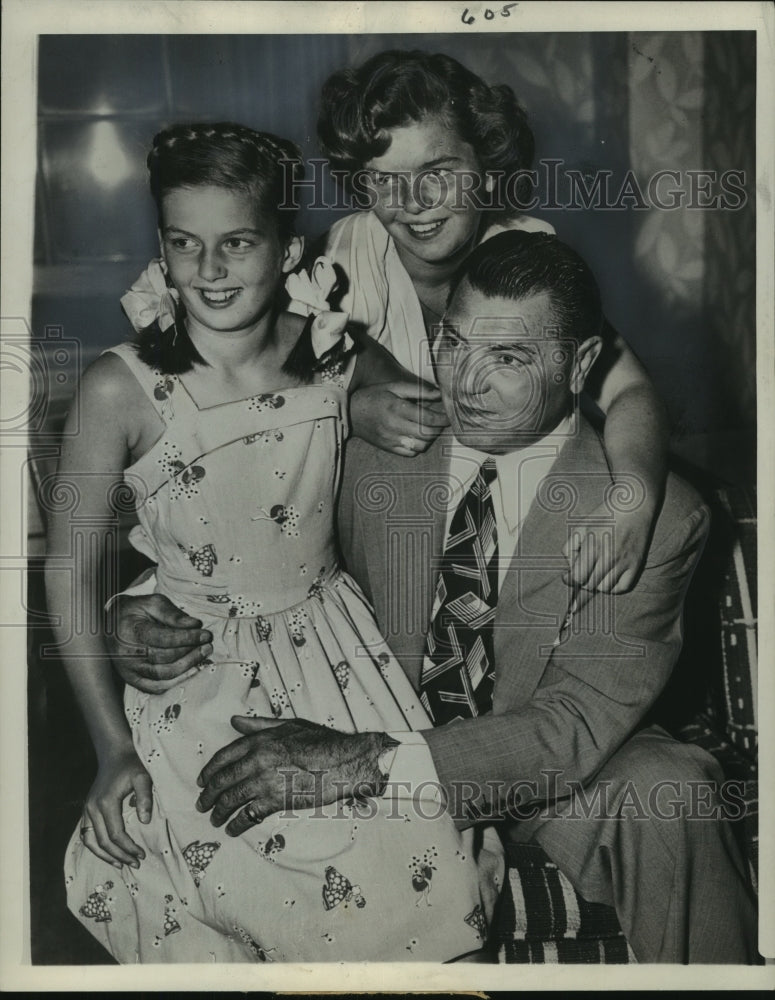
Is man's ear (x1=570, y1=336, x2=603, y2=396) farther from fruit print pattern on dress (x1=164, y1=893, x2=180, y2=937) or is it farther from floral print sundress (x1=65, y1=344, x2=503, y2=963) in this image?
fruit print pattern on dress (x1=164, y1=893, x2=180, y2=937)

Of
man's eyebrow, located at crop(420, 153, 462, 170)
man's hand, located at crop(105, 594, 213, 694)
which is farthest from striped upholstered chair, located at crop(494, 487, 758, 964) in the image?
man's eyebrow, located at crop(420, 153, 462, 170)

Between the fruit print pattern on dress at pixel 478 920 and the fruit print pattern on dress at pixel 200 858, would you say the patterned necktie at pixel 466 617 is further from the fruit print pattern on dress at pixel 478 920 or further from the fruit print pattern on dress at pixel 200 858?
Result: the fruit print pattern on dress at pixel 200 858

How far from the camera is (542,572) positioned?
2.12 m

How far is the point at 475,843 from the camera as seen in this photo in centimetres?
207

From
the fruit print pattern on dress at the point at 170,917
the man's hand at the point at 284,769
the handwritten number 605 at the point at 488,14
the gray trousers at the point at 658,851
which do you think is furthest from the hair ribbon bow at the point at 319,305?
the fruit print pattern on dress at the point at 170,917

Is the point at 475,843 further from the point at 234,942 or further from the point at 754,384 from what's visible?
the point at 754,384

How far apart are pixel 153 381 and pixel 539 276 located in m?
0.81

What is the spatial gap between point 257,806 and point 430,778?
0.35m

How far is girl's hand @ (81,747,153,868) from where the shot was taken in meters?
2.11

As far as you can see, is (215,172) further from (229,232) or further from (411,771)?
(411,771)

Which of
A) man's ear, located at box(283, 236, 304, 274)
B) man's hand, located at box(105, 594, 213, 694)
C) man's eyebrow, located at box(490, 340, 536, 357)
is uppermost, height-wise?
man's ear, located at box(283, 236, 304, 274)

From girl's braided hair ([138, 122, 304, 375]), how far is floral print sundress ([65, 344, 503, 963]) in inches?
2.4

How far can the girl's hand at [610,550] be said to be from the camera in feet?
6.92

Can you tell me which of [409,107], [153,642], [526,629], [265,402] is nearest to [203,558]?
[153,642]
